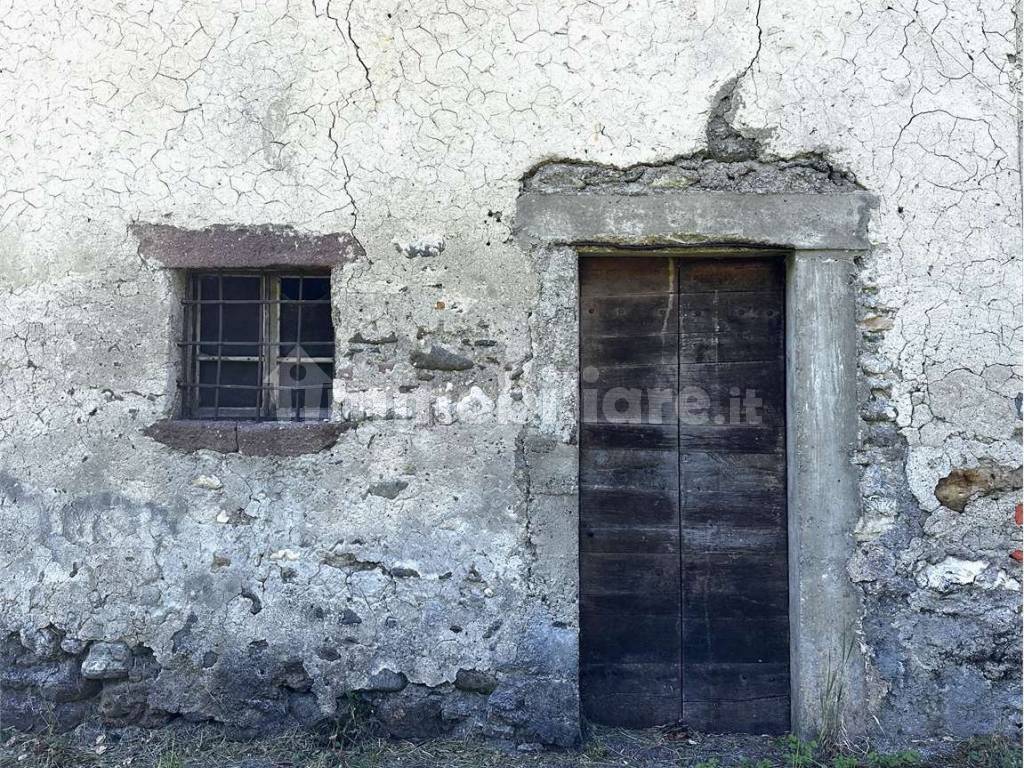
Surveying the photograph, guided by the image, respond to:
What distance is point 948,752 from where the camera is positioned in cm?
317

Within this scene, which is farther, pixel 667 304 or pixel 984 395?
pixel 667 304

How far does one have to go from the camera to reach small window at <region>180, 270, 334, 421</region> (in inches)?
139

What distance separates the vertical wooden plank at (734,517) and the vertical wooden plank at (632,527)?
7cm

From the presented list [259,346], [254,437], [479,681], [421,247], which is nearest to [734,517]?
[479,681]

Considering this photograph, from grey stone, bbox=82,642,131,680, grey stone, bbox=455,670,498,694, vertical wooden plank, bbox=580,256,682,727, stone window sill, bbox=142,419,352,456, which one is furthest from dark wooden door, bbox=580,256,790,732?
grey stone, bbox=82,642,131,680

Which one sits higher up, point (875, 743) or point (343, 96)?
point (343, 96)

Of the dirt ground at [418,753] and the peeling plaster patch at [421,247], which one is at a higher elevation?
the peeling plaster patch at [421,247]

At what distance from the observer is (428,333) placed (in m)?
3.37

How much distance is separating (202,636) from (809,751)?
8.21ft

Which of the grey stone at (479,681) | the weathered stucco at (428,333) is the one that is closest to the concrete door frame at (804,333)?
the weathered stucco at (428,333)

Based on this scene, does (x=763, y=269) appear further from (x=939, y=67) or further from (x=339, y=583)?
(x=339, y=583)

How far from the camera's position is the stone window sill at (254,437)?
3.34 m

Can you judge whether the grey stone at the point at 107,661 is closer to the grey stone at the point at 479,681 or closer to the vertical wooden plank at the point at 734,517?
the grey stone at the point at 479,681

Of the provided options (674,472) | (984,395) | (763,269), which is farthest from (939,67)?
(674,472)
